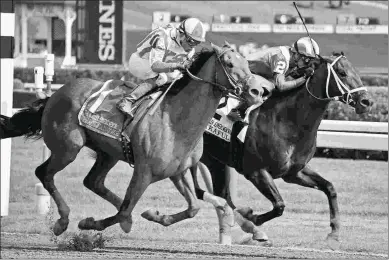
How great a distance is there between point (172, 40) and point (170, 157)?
894mm

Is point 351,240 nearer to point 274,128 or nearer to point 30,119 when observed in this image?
point 274,128

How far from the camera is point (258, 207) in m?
10.5

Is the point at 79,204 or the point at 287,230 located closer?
the point at 287,230

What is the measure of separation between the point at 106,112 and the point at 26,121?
93 cm

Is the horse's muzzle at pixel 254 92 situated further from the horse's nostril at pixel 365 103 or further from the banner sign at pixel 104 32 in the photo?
the banner sign at pixel 104 32

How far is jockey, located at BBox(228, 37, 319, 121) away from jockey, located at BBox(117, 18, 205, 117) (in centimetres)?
75

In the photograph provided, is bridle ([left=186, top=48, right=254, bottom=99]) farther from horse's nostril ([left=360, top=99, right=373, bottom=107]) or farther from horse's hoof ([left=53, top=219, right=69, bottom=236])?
horse's hoof ([left=53, top=219, right=69, bottom=236])

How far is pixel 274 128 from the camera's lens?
7723mm

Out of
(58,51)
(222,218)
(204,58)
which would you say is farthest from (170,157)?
(58,51)

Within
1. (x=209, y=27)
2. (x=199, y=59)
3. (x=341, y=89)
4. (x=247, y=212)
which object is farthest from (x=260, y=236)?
(x=209, y=27)

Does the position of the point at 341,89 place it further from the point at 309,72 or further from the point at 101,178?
the point at 101,178

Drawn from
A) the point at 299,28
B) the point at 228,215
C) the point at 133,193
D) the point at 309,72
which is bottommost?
the point at 299,28

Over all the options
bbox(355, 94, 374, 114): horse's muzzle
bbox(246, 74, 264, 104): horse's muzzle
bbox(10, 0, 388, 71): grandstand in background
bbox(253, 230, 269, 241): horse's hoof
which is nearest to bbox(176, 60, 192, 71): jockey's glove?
bbox(246, 74, 264, 104): horse's muzzle

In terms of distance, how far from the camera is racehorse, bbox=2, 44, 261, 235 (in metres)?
6.84
